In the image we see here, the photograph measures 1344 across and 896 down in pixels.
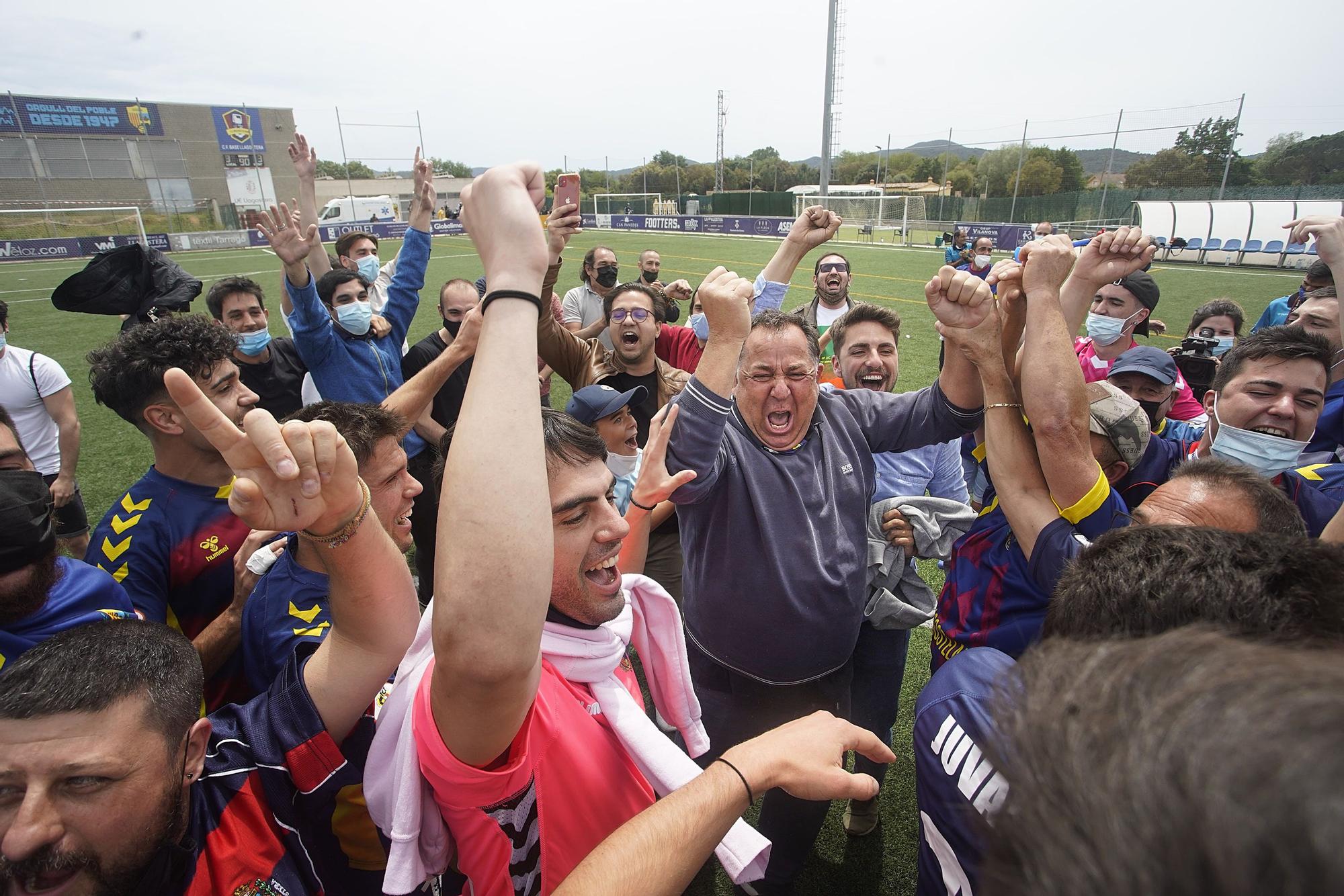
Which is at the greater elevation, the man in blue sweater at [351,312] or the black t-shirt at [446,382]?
the man in blue sweater at [351,312]

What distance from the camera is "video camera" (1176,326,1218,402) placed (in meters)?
4.60

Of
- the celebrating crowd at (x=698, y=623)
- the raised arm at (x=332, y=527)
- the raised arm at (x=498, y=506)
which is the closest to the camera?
the celebrating crowd at (x=698, y=623)

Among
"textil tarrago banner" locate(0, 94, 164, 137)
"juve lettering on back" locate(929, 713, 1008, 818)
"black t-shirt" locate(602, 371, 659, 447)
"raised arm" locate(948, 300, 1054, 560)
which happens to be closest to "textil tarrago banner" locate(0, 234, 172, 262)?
"textil tarrago banner" locate(0, 94, 164, 137)

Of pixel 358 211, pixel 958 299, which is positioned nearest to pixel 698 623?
pixel 958 299

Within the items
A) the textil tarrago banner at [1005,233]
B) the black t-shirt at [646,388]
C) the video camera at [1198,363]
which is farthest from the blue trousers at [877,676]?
the textil tarrago banner at [1005,233]

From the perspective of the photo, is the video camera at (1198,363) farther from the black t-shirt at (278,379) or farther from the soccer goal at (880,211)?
the soccer goal at (880,211)

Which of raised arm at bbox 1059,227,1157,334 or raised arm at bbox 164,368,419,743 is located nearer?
raised arm at bbox 164,368,419,743

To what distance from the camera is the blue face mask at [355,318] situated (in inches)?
173

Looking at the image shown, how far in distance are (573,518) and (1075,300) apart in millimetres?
1797

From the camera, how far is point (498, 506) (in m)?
0.85

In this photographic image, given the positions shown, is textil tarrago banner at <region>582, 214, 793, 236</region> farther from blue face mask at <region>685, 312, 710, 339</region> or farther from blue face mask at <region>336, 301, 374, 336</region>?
blue face mask at <region>336, 301, 374, 336</region>

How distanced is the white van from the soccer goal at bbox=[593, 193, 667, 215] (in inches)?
571

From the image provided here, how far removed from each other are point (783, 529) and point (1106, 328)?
3.87 m

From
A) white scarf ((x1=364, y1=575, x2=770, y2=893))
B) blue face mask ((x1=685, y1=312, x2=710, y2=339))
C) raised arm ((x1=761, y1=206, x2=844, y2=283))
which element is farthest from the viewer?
blue face mask ((x1=685, y1=312, x2=710, y2=339))
